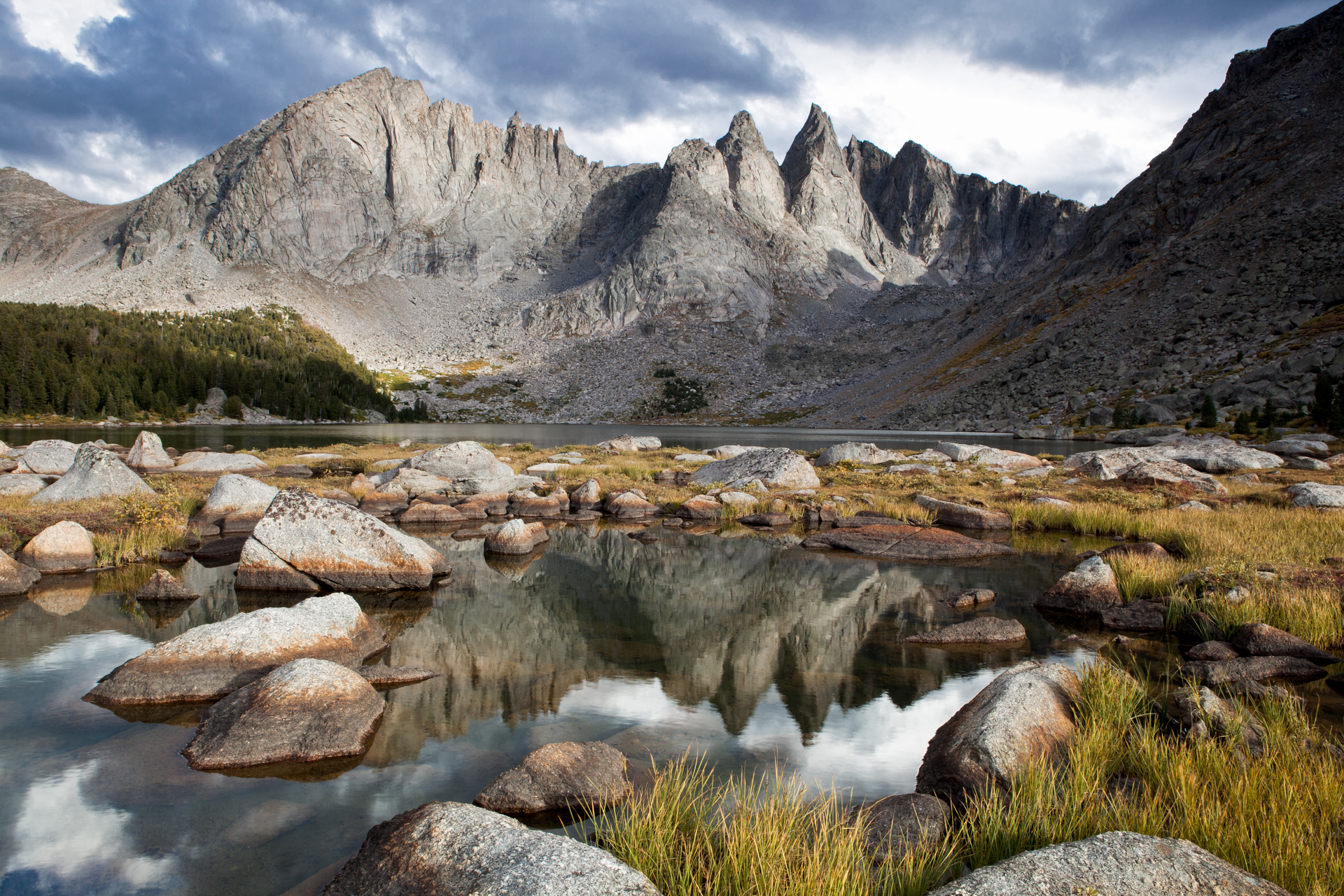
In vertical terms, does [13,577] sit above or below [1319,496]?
below

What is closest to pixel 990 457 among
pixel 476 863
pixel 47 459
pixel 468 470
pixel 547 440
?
pixel 468 470

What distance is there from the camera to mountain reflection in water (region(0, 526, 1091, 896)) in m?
6.56

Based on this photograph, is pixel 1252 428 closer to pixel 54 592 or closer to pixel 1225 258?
pixel 1225 258

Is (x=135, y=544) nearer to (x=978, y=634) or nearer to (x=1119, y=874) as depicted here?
(x=978, y=634)

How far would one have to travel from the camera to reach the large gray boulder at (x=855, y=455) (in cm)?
4275

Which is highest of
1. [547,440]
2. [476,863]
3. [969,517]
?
[476,863]

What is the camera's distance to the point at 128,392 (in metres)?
124

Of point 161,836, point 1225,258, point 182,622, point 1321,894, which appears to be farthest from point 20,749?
point 1225,258

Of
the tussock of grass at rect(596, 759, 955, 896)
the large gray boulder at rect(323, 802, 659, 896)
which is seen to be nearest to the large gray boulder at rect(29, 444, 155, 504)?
the large gray boulder at rect(323, 802, 659, 896)

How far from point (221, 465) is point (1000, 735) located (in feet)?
127

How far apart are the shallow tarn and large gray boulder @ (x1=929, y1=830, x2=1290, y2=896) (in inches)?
114

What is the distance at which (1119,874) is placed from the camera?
3926 mm

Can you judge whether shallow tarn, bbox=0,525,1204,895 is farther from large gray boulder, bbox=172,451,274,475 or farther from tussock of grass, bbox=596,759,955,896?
large gray boulder, bbox=172,451,274,475

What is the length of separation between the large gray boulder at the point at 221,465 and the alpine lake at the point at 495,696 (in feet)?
60.2
